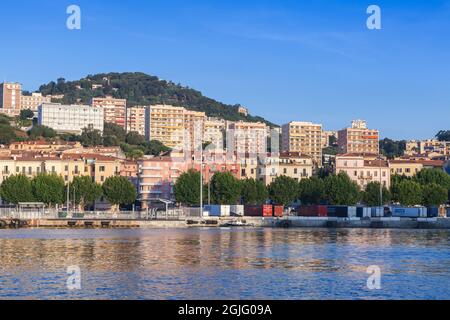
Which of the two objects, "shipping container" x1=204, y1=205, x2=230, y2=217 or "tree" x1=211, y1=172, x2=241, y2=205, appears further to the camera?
"tree" x1=211, y1=172, x2=241, y2=205

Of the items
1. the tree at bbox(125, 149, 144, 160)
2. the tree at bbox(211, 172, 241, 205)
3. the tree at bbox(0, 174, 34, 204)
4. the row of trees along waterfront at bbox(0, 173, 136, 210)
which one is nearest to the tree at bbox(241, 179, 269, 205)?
the tree at bbox(211, 172, 241, 205)

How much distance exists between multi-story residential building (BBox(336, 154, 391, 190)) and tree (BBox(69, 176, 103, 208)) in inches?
1689

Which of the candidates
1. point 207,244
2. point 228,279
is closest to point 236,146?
point 207,244

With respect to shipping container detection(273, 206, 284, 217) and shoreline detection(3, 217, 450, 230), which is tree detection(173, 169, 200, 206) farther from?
shipping container detection(273, 206, 284, 217)

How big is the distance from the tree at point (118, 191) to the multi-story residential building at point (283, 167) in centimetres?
2620

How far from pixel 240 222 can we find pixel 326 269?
57.4 m

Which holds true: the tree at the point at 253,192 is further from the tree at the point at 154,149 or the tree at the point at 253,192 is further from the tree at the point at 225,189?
the tree at the point at 154,149

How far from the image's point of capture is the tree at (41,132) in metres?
179

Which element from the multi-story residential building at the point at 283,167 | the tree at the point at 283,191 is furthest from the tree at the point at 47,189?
the multi-story residential building at the point at 283,167

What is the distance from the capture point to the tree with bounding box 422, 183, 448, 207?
110 meters

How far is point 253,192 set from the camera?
112 m

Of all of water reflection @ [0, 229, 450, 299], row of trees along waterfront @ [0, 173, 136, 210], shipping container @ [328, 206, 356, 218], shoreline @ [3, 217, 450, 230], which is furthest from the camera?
row of trees along waterfront @ [0, 173, 136, 210]

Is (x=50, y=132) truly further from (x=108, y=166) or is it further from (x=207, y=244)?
(x=207, y=244)
